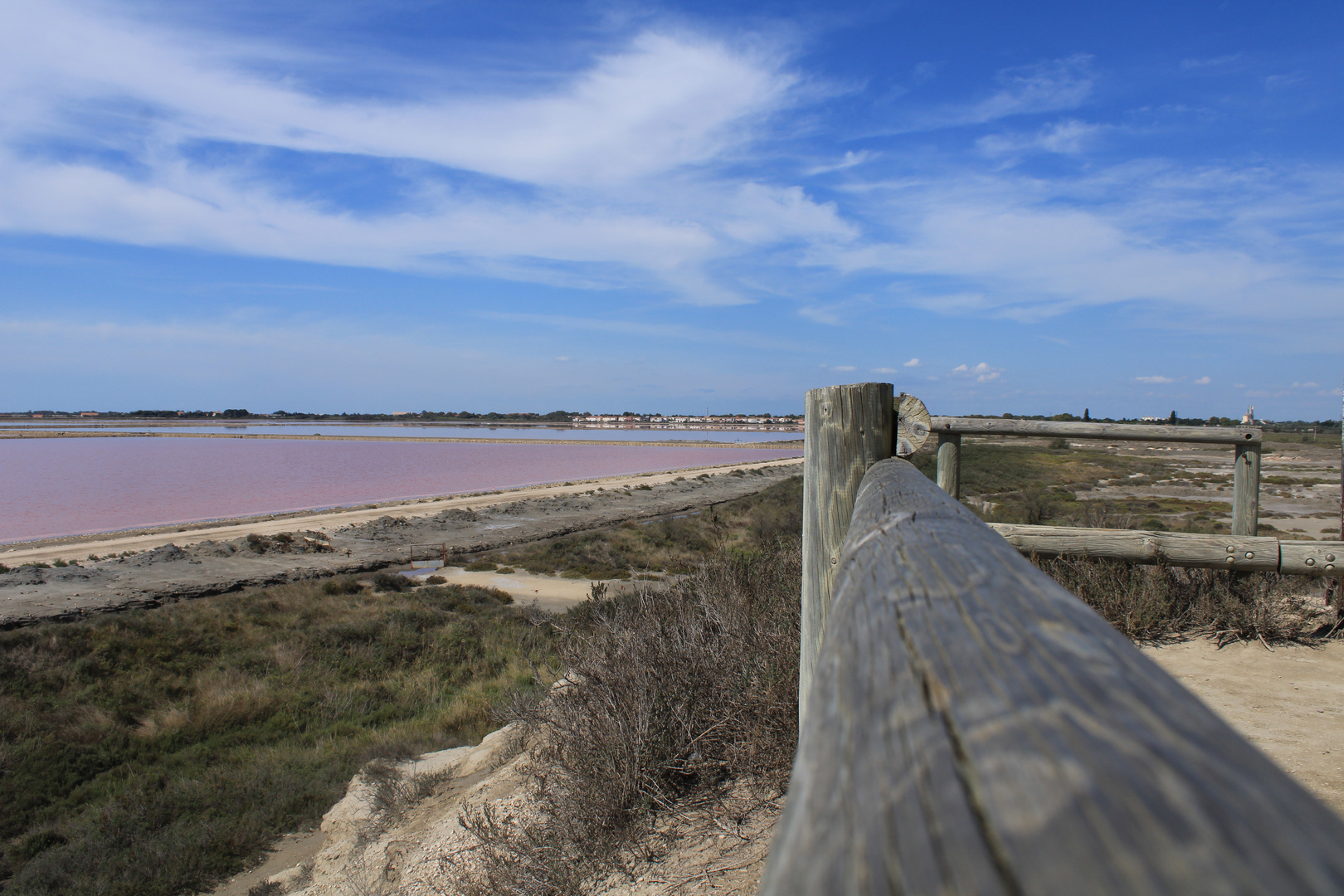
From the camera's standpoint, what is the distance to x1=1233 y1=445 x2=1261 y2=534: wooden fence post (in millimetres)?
4629

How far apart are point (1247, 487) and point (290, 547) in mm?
25325

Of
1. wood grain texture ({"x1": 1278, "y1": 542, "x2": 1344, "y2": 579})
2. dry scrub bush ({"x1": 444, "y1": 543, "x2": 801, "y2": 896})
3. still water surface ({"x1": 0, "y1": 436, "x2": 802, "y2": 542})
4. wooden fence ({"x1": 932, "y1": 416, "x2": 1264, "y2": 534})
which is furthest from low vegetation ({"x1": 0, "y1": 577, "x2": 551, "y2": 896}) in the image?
still water surface ({"x1": 0, "y1": 436, "x2": 802, "y2": 542})

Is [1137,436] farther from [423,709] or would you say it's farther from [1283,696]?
[423,709]

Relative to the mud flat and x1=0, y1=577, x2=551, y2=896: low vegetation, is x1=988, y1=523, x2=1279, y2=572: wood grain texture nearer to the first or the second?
x1=0, y1=577, x2=551, y2=896: low vegetation

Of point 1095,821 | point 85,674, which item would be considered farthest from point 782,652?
point 85,674

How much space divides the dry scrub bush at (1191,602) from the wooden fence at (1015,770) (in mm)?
5603

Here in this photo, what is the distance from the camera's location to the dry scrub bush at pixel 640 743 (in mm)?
3816

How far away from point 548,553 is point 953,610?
889 inches

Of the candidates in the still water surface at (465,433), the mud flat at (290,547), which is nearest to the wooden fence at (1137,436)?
the mud flat at (290,547)

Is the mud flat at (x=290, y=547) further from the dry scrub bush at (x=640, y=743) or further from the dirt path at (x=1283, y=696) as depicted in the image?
the dirt path at (x=1283, y=696)

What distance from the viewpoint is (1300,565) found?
406 centimetres

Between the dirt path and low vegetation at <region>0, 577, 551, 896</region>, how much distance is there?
21.2 feet

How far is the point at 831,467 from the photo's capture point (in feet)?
7.89

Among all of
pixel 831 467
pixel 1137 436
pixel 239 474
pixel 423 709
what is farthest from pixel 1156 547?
pixel 239 474
